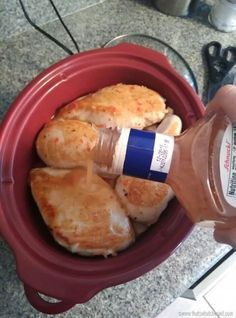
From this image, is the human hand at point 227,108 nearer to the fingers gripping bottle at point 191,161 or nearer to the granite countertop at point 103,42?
the fingers gripping bottle at point 191,161

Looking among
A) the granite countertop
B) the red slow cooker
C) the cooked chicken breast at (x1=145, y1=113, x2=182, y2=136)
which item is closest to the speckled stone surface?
the granite countertop

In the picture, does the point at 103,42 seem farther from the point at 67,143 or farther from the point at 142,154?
the point at 142,154

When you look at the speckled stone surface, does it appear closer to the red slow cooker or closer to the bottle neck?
the red slow cooker

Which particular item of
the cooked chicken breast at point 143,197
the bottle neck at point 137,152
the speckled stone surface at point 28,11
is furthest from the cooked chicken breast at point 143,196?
the speckled stone surface at point 28,11

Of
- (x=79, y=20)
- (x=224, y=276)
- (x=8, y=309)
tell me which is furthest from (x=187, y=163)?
(x=224, y=276)

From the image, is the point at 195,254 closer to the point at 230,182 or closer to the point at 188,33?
the point at 230,182
